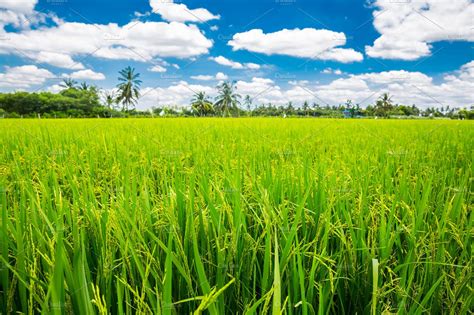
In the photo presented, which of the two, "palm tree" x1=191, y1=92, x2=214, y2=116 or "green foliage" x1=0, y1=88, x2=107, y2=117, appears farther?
"green foliage" x1=0, y1=88, x2=107, y2=117

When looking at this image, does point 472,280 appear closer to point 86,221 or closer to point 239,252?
point 239,252

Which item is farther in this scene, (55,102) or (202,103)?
(55,102)

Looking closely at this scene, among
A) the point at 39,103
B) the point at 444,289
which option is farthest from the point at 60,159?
the point at 39,103

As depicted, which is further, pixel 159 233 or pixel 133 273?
pixel 159 233

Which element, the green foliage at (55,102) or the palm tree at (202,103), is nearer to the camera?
the palm tree at (202,103)

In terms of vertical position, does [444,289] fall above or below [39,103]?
below

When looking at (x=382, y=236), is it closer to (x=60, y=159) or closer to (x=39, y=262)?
(x=39, y=262)

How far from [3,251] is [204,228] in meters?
0.55

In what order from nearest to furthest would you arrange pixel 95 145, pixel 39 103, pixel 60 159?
pixel 60 159, pixel 95 145, pixel 39 103

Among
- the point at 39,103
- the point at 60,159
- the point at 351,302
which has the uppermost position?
the point at 39,103

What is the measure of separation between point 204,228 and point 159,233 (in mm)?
162

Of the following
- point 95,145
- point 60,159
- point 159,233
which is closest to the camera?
point 159,233

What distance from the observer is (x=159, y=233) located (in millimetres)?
1000

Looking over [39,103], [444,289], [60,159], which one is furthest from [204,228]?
[39,103]
